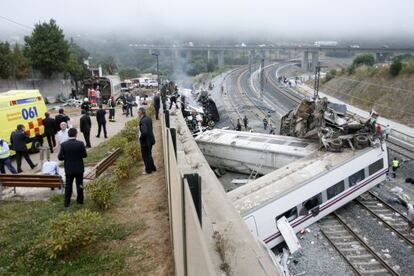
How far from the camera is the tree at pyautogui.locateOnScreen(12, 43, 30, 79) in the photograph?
127ft

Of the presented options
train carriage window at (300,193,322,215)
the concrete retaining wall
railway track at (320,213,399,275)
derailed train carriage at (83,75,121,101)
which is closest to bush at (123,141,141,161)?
train carriage window at (300,193,322,215)

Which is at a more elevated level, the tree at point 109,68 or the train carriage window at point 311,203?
the tree at point 109,68

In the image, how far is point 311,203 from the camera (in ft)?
49.2

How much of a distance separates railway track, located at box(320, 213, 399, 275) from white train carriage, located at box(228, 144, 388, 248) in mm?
597

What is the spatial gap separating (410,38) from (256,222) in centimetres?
15310

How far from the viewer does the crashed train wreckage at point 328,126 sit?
18.1 m

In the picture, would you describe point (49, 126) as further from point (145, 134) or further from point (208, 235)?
point (208, 235)

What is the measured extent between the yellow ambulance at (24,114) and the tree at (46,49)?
30.7 m

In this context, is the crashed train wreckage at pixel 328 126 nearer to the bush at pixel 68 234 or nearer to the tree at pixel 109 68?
the bush at pixel 68 234

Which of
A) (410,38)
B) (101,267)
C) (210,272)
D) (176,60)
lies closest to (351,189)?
(101,267)

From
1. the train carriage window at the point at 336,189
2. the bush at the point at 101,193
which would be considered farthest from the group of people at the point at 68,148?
the train carriage window at the point at 336,189

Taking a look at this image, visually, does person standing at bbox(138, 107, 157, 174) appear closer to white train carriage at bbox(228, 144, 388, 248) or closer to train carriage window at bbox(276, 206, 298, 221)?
white train carriage at bbox(228, 144, 388, 248)

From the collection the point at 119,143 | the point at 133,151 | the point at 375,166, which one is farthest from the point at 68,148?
the point at 375,166

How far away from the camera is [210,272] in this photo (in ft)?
8.93
